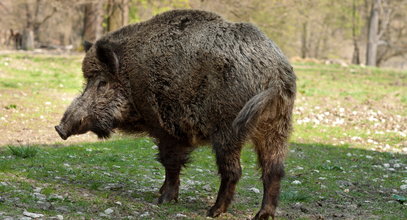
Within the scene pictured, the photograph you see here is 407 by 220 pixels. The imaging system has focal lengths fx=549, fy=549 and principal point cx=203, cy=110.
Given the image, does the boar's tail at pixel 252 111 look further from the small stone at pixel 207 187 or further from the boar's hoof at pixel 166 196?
the small stone at pixel 207 187

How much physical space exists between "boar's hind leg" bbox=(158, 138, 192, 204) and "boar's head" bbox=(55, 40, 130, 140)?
2.38 ft

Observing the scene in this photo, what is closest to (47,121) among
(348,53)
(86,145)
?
(86,145)

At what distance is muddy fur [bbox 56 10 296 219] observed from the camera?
6355 millimetres

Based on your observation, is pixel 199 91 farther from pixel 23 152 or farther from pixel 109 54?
pixel 23 152

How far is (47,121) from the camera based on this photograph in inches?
521

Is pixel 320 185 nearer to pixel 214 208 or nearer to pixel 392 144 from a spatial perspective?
pixel 214 208

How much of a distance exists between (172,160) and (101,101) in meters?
1.26

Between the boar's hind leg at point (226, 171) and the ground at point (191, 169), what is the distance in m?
0.16

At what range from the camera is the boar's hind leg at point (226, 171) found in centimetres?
640

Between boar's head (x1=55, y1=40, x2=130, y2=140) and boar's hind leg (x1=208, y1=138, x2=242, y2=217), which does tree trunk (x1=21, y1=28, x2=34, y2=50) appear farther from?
boar's hind leg (x1=208, y1=138, x2=242, y2=217)

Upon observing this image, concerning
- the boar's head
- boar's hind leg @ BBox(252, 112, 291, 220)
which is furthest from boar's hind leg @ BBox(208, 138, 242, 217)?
the boar's head

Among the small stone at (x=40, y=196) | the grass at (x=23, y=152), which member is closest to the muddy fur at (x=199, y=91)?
the small stone at (x=40, y=196)

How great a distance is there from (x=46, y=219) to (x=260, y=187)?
12.7 ft

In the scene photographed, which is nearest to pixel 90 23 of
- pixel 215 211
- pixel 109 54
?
pixel 109 54
